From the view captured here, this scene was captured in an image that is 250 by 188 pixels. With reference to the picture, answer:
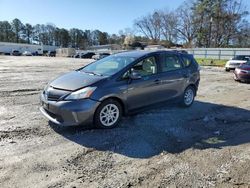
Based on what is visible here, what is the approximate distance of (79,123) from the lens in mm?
5480

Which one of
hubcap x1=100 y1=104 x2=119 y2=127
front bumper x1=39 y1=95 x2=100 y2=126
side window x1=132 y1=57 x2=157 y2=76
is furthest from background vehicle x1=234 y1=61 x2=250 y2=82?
front bumper x1=39 y1=95 x2=100 y2=126

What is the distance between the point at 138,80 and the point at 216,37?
62831 mm

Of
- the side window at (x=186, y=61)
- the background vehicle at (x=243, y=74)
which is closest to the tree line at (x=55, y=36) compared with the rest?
the background vehicle at (x=243, y=74)

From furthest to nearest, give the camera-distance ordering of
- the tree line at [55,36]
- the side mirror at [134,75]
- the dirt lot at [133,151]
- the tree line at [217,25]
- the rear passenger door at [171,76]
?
the tree line at [55,36], the tree line at [217,25], the rear passenger door at [171,76], the side mirror at [134,75], the dirt lot at [133,151]

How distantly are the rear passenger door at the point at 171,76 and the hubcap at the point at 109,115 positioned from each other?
4.80 ft

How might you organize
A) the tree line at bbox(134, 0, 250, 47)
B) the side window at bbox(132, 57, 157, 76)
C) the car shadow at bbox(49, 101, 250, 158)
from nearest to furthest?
the car shadow at bbox(49, 101, 250, 158)
the side window at bbox(132, 57, 157, 76)
the tree line at bbox(134, 0, 250, 47)

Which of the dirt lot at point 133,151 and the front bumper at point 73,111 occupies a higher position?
the front bumper at point 73,111

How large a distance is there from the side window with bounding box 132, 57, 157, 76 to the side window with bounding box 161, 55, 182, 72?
31cm

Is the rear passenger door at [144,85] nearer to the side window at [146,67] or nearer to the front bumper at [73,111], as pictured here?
the side window at [146,67]

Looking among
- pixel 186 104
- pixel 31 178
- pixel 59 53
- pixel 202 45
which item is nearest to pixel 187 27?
pixel 202 45

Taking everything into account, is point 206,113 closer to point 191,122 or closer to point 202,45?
point 191,122

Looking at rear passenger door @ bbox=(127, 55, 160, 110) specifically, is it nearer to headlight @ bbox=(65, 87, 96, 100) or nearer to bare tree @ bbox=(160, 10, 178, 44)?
headlight @ bbox=(65, 87, 96, 100)

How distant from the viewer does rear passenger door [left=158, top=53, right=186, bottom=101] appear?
702 cm

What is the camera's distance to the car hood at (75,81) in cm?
562
